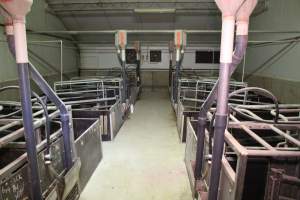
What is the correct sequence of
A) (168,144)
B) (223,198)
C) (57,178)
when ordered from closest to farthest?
(223,198) → (57,178) → (168,144)

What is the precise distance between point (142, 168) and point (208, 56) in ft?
25.9

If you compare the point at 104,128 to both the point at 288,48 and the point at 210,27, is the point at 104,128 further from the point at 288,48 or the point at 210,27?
the point at 210,27

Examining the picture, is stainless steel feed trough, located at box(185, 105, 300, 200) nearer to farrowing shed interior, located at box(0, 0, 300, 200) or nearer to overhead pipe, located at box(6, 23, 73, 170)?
farrowing shed interior, located at box(0, 0, 300, 200)

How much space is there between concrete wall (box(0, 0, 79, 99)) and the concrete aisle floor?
282 centimetres

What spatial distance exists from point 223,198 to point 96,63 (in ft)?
30.5

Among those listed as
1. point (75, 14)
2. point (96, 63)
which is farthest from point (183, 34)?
point (96, 63)

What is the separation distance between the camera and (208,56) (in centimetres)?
977

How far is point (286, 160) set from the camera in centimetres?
141

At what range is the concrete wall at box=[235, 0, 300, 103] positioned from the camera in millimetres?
4426

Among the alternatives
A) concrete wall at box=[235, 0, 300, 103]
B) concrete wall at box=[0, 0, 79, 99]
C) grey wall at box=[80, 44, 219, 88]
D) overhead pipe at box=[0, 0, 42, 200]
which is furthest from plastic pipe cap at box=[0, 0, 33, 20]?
grey wall at box=[80, 44, 219, 88]

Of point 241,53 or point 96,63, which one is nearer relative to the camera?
point 241,53

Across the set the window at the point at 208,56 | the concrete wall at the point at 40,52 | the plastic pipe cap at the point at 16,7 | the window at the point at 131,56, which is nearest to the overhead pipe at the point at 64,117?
the plastic pipe cap at the point at 16,7

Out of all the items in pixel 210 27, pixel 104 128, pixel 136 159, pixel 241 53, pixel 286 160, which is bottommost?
pixel 136 159

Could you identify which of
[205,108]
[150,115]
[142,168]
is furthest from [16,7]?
[150,115]
